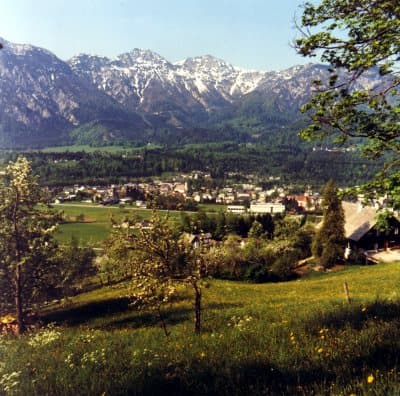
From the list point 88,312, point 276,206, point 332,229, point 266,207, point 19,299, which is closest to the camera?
point 19,299

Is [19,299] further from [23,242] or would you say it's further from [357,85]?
[357,85]

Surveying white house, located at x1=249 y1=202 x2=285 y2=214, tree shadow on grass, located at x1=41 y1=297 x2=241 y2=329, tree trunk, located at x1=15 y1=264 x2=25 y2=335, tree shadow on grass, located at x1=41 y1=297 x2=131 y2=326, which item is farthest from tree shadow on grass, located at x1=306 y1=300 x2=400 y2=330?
white house, located at x1=249 y1=202 x2=285 y2=214

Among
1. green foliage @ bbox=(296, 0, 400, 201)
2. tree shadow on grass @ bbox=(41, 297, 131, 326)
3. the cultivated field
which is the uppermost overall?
green foliage @ bbox=(296, 0, 400, 201)

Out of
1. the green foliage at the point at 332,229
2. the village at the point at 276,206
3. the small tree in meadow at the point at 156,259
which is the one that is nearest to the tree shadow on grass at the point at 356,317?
the small tree in meadow at the point at 156,259

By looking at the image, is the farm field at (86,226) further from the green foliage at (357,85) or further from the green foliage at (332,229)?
the green foliage at (357,85)

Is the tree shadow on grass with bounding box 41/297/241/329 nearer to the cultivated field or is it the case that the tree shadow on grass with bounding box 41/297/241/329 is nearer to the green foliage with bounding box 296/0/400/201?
the green foliage with bounding box 296/0/400/201

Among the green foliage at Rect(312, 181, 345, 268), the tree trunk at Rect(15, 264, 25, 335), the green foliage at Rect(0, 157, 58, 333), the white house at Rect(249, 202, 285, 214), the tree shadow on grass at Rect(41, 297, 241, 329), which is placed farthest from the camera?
the white house at Rect(249, 202, 285, 214)

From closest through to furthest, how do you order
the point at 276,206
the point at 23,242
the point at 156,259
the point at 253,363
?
the point at 253,363, the point at 156,259, the point at 23,242, the point at 276,206

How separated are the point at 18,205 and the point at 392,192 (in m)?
16.1

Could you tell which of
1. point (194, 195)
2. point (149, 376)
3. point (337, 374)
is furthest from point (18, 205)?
point (194, 195)

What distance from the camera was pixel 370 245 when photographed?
192 ft

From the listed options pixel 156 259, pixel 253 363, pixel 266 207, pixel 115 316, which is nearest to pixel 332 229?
pixel 115 316

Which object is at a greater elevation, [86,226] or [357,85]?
[357,85]

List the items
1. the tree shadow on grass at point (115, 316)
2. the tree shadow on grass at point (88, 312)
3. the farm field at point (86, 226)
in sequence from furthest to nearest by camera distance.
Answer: the farm field at point (86, 226)
the tree shadow on grass at point (88, 312)
the tree shadow on grass at point (115, 316)
